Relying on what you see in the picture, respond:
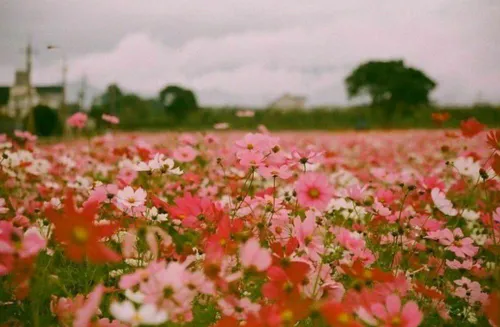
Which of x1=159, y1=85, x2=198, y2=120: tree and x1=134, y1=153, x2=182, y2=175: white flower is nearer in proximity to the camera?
x1=134, y1=153, x2=182, y2=175: white flower

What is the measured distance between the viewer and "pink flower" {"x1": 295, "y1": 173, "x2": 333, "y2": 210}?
3.60 ft

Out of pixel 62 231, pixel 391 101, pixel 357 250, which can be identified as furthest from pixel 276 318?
pixel 391 101

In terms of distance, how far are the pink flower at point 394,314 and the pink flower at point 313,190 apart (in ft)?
1.13

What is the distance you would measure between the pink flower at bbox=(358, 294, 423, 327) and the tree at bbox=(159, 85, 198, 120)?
34382mm

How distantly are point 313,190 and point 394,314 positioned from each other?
399mm

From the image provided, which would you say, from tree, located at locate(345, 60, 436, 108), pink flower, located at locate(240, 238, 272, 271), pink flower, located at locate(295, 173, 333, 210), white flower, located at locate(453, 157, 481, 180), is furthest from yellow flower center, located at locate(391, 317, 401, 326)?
tree, located at locate(345, 60, 436, 108)

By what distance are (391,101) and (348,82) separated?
5126 millimetres

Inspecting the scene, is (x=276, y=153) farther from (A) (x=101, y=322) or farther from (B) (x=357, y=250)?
(A) (x=101, y=322)

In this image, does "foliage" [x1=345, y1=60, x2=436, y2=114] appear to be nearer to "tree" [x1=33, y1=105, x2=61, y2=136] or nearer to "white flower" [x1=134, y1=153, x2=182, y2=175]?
"tree" [x1=33, y1=105, x2=61, y2=136]

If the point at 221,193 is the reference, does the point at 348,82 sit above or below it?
above

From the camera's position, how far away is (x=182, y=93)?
124ft

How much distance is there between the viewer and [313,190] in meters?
1.11

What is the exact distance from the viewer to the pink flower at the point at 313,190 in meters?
1.10

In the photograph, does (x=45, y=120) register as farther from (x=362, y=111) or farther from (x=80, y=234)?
(x=362, y=111)
